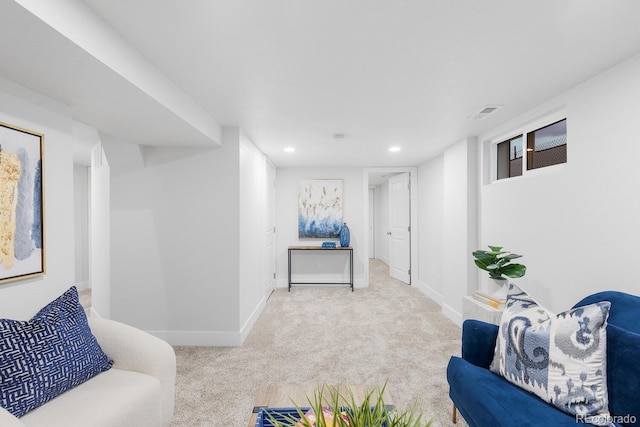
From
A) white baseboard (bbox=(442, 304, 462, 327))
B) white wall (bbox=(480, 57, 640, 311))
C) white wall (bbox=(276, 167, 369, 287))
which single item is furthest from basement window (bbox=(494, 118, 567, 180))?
white wall (bbox=(276, 167, 369, 287))

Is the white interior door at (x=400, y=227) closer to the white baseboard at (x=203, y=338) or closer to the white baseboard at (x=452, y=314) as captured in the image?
the white baseboard at (x=452, y=314)

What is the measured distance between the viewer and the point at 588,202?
7.39 feet

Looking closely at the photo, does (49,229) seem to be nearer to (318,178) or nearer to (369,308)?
(369,308)

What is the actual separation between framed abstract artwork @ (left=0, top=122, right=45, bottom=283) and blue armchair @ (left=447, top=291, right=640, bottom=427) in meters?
2.51

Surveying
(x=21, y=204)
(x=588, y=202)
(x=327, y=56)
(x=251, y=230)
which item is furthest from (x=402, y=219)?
(x=21, y=204)

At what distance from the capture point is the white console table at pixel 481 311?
2551mm

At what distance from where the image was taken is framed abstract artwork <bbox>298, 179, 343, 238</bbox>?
6.09 m

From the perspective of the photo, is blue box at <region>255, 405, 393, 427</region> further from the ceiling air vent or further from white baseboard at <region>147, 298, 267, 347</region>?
the ceiling air vent

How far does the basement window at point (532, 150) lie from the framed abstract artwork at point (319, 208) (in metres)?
2.99

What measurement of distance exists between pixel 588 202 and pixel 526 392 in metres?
1.44

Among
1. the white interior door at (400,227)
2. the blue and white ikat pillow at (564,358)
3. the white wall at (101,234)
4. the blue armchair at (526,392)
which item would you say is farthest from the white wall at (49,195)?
the white interior door at (400,227)

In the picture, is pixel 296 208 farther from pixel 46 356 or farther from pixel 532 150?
pixel 46 356

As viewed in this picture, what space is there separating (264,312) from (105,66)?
3554 mm

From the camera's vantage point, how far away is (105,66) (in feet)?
5.28
